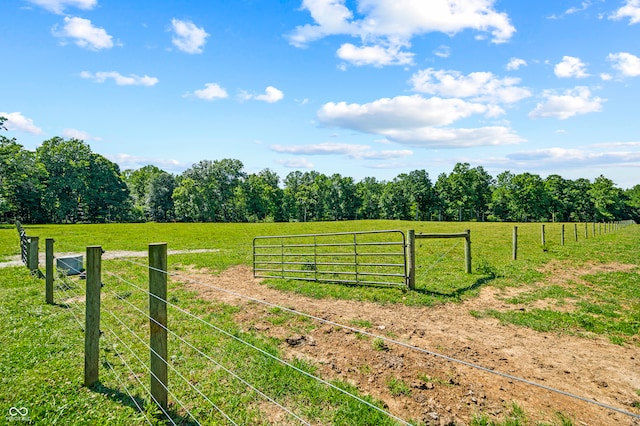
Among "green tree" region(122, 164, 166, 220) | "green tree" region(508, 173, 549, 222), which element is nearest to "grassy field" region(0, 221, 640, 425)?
"green tree" region(122, 164, 166, 220)

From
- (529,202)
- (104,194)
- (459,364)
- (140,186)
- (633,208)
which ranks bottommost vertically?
(459,364)

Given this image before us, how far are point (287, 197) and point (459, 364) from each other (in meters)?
80.5

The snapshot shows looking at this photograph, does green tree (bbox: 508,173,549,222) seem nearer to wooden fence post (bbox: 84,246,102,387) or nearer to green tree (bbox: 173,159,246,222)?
green tree (bbox: 173,159,246,222)

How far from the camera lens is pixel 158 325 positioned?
11.1 ft

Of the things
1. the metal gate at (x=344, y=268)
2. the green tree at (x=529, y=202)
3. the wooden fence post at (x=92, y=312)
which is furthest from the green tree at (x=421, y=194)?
the wooden fence post at (x=92, y=312)

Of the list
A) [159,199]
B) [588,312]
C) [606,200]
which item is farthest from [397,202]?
[588,312]

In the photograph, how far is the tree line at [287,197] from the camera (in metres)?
63.1

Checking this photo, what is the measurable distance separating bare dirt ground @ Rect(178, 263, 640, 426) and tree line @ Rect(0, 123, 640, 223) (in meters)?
69.8

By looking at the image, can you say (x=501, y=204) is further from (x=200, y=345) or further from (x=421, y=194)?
(x=200, y=345)

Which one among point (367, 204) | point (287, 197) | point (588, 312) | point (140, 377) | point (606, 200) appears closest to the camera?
point (140, 377)

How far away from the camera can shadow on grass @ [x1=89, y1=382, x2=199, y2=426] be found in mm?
3484

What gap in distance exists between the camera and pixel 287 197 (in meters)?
84.3

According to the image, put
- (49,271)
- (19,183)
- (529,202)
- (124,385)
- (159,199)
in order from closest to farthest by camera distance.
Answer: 1. (124,385)
2. (49,271)
3. (19,183)
4. (159,199)
5. (529,202)

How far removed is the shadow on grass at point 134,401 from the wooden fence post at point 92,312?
0.20 m
